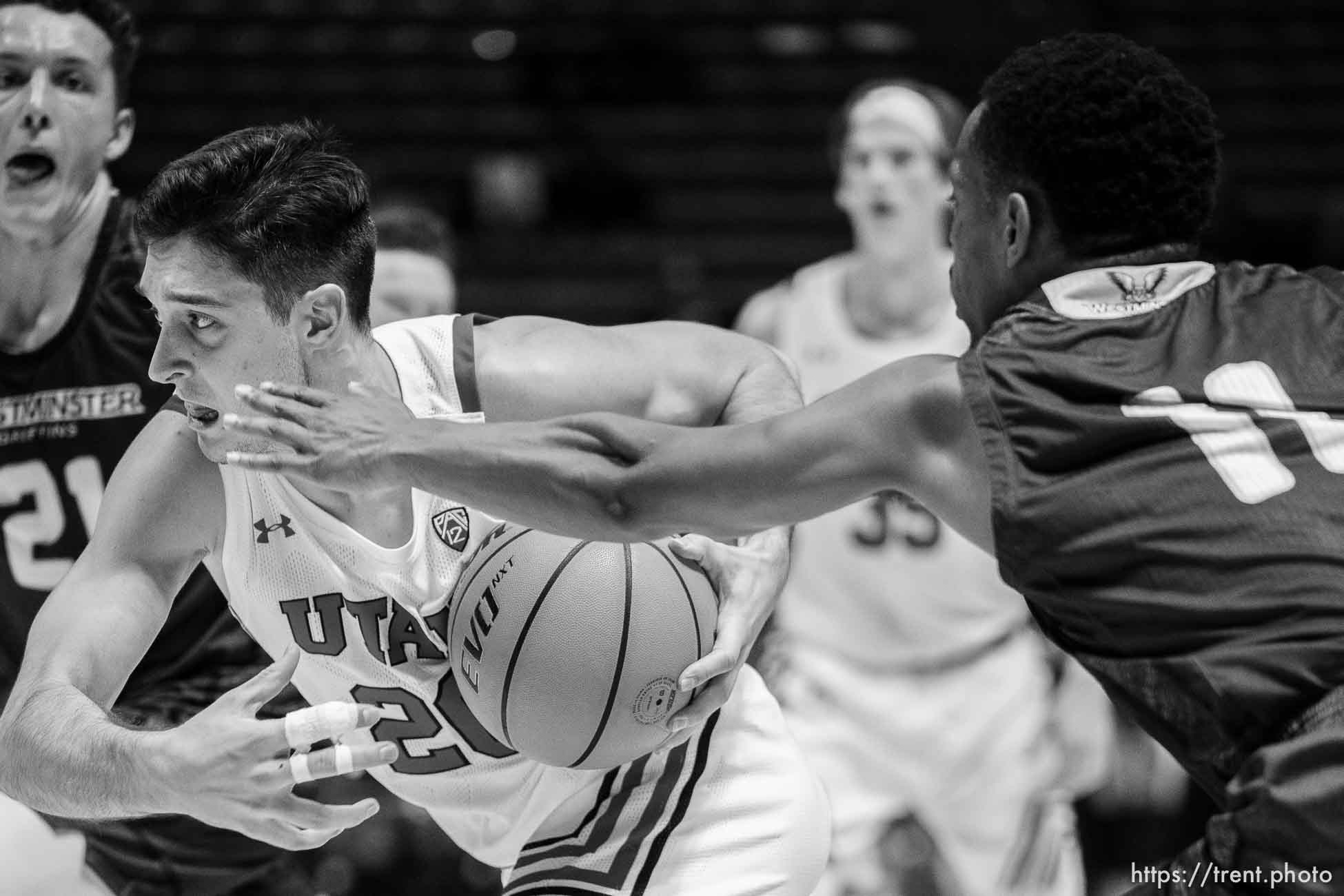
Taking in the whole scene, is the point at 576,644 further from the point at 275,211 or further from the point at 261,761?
the point at 275,211

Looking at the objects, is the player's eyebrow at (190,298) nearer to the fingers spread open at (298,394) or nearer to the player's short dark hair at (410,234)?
the fingers spread open at (298,394)

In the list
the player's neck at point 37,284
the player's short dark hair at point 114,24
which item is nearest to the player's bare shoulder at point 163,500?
the player's neck at point 37,284

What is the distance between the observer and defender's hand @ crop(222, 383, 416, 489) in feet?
9.20

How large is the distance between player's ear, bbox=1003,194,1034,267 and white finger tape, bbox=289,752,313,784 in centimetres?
134

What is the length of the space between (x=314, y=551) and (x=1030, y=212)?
4.67ft

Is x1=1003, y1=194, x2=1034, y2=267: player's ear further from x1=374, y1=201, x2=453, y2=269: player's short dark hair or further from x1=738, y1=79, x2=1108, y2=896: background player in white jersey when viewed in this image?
x1=738, y1=79, x2=1108, y2=896: background player in white jersey

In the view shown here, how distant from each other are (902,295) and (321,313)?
158 inches

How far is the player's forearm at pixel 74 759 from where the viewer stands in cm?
288

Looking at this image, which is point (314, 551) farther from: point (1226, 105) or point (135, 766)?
point (1226, 105)

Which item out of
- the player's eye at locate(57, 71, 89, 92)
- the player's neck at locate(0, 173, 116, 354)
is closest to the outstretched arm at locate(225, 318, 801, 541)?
the player's neck at locate(0, 173, 116, 354)

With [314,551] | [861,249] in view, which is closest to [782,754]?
[314,551]

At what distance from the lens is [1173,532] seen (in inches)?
101

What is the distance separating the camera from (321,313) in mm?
3303

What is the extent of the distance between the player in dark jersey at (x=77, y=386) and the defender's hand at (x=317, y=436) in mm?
1755
